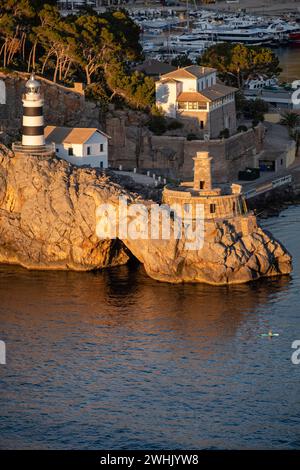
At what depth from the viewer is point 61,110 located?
9581cm

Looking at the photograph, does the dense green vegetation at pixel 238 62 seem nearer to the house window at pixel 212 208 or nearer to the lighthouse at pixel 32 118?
the lighthouse at pixel 32 118

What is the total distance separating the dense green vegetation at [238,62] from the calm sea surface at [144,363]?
31981 millimetres

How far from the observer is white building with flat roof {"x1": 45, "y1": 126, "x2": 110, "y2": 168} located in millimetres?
88938

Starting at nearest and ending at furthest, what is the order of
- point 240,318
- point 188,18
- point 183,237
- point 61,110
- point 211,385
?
point 211,385 < point 240,318 < point 183,237 < point 61,110 < point 188,18

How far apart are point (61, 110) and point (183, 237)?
17937mm

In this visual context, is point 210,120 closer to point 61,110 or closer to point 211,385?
point 61,110


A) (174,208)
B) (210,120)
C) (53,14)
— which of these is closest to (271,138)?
(210,120)

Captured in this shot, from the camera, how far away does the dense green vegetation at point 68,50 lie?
323ft

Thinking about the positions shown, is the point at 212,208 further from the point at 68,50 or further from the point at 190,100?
the point at 68,50

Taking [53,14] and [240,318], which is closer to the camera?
[240,318]

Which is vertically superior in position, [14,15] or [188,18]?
[14,15]

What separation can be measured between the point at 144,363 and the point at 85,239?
1331cm

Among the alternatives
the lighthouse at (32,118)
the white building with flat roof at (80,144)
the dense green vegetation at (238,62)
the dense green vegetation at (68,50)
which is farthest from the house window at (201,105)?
A: the dense green vegetation at (238,62)

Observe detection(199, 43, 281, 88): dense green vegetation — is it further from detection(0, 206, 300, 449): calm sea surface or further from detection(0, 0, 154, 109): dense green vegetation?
detection(0, 206, 300, 449): calm sea surface
